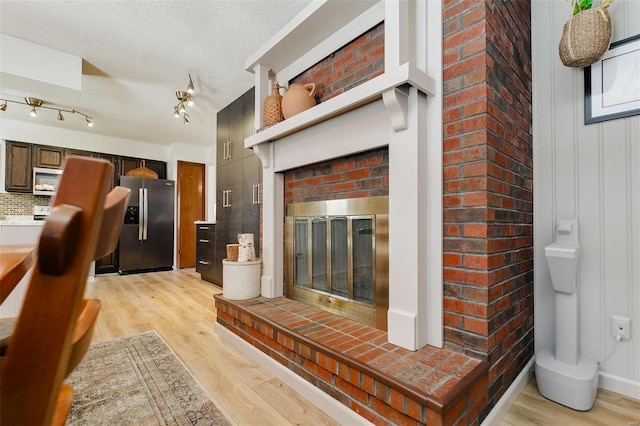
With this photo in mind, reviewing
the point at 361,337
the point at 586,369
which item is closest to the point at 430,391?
the point at 361,337

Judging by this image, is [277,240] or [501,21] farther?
[277,240]

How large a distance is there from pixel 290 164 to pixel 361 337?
127 centimetres

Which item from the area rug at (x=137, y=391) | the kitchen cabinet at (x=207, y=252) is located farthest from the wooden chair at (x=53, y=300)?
the kitchen cabinet at (x=207, y=252)

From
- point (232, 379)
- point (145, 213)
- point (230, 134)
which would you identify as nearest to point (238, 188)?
point (230, 134)

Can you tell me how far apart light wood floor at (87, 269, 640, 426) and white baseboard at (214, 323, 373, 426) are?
1.1 inches

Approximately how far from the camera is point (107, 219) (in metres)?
0.40

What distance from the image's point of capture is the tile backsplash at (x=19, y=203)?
14.9 feet

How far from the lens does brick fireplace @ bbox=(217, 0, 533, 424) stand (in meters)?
1.29

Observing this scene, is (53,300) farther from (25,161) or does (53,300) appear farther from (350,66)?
(25,161)

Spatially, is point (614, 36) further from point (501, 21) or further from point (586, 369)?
point (586, 369)

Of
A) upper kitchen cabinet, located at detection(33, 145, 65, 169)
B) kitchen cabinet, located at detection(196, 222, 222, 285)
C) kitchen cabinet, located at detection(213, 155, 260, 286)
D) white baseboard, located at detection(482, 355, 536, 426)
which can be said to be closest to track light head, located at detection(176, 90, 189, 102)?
kitchen cabinet, located at detection(213, 155, 260, 286)

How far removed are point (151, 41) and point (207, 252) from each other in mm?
2691

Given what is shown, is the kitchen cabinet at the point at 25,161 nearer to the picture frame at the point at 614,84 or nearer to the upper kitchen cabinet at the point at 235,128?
the upper kitchen cabinet at the point at 235,128

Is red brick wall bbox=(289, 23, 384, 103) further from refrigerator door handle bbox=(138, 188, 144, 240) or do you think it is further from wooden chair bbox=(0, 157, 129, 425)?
refrigerator door handle bbox=(138, 188, 144, 240)
